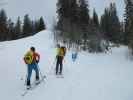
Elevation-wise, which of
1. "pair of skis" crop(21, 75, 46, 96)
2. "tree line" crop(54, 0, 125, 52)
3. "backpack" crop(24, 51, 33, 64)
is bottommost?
"pair of skis" crop(21, 75, 46, 96)

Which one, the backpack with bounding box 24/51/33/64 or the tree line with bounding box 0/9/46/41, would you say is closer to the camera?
the backpack with bounding box 24/51/33/64

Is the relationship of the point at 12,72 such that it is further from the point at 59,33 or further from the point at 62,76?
the point at 59,33

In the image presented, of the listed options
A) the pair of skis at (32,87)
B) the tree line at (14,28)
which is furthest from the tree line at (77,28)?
the pair of skis at (32,87)

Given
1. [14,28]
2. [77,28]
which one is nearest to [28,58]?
[77,28]

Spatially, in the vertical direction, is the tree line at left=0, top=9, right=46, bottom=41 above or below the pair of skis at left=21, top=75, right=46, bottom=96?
above

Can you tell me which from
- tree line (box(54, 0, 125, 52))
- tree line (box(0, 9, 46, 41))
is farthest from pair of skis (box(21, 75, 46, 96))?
tree line (box(0, 9, 46, 41))

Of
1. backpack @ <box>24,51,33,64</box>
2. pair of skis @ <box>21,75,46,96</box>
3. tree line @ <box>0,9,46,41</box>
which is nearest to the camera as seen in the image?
pair of skis @ <box>21,75,46,96</box>

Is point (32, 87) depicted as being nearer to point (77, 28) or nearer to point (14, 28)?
point (77, 28)

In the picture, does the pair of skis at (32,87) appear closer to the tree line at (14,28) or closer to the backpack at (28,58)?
the backpack at (28,58)

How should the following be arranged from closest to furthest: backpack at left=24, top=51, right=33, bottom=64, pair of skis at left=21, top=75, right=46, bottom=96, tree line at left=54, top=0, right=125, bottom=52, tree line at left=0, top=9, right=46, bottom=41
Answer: pair of skis at left=21, top=75, right=46, bottom=96 → backpack at left=24, top=51, right=33, bottom=64 → tree line at left=54, top=0, right=125, bottom=52 → tree line at left=0, top=9, right=46, bottom=41

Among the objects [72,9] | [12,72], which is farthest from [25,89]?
[72,9]

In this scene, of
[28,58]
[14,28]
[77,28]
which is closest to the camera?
[28,58]

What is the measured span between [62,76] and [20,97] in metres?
4.55

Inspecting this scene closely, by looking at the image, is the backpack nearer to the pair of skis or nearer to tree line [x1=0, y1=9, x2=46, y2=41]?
the pair of skis
